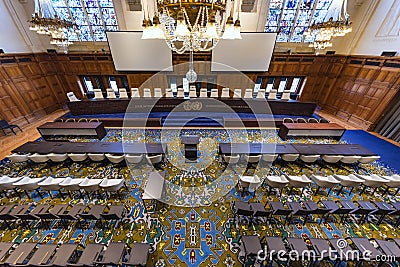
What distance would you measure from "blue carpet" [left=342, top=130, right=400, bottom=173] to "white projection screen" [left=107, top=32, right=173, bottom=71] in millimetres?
12051

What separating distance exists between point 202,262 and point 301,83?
14415 mm

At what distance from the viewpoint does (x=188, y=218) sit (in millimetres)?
4559

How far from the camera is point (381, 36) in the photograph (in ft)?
30.6

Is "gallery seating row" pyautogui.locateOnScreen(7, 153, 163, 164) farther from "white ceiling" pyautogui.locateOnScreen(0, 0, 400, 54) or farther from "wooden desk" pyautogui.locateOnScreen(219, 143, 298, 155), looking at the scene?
"white ceiling" pyautogui.locateOnScreen(0, 0, 400, 54)

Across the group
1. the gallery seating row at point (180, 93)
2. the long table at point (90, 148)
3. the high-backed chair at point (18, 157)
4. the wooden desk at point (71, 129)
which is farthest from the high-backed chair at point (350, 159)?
the high-backed chair at point (18, 157)

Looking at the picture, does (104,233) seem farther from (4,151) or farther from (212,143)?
(4,151)

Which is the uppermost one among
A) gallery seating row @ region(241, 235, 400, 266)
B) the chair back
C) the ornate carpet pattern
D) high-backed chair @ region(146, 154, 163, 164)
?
gallery seating row @ region(241, 235, 400, 266)

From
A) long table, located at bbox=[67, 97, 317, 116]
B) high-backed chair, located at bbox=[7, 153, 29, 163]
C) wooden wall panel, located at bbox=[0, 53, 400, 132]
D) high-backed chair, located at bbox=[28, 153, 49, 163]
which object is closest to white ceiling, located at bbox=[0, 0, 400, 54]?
wooden wall panel, located at bbox=[0, 53, 400, 132]

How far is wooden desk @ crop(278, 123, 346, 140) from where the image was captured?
8.23 metres

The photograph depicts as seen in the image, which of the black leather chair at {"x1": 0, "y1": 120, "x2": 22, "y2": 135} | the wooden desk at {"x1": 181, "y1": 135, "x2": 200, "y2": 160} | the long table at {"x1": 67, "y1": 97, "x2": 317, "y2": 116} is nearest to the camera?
the wooden desk at {"x1": 181, "y1": 135, "x2": 200, "y2": 160}

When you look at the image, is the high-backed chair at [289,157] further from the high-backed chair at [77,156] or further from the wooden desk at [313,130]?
the high-backed chair at [77,156]

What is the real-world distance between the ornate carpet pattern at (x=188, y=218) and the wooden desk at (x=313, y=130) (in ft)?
6.64

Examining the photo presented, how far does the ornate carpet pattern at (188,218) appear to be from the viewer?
3908 mm

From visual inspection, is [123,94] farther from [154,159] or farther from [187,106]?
[154,159]
